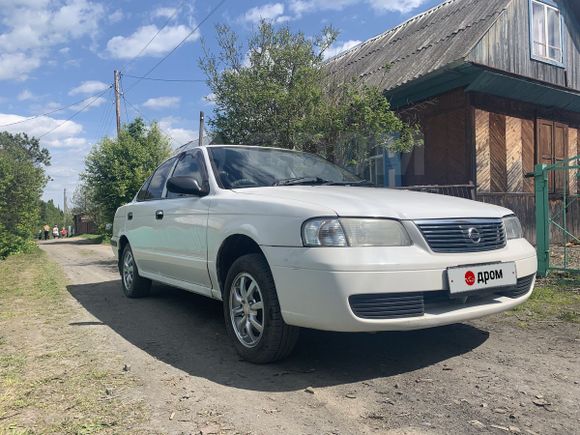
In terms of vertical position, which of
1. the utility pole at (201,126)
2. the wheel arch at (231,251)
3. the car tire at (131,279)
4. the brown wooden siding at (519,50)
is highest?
the brown wooden siding at (519,50)

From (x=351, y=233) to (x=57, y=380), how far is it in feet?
7.09

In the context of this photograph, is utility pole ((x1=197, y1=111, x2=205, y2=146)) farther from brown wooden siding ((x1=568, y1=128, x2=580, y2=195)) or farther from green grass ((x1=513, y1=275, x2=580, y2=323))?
green grass ((x1=513, y1=275, x2=580, y2=323))

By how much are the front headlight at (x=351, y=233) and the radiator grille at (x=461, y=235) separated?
0.17 m

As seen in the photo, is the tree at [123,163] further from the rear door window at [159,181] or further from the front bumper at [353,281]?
the front bumper at [353,281]

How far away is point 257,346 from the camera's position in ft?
10.8

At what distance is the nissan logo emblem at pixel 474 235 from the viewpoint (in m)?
3.20

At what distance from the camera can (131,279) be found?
6039 millimetres

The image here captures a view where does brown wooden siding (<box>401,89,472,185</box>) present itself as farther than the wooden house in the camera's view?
Yes

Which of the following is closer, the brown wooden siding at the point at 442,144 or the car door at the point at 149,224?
the car door at the point at 149,224

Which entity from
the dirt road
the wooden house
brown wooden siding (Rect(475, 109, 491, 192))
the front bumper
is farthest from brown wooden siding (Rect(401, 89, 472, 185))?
the front bumper

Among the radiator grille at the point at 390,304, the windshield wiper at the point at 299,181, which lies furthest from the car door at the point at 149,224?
the radiator grille at the point at 390,304

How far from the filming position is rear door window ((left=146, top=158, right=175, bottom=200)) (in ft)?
17.6

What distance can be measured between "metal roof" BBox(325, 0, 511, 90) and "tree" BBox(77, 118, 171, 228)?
9.58m

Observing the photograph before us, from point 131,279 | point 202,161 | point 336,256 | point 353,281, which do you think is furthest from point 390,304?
point 131,279
